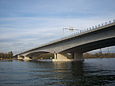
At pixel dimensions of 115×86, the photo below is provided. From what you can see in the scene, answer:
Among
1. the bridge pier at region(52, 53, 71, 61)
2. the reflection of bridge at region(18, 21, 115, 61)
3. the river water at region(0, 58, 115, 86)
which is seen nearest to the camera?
the river water at region(0, 58, 115, 86)

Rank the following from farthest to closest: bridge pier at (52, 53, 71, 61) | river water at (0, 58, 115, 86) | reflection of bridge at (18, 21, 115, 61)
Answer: bridge pier at (52, 53, 71, 61), reflection of bridge at (18, 21, 115, 61), river water at (0, 58, 115, 86)

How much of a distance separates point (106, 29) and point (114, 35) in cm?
279

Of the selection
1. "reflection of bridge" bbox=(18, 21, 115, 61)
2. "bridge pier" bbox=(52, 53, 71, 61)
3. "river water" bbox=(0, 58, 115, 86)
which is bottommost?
"river water" bbox=(0, 58, 115, 86)

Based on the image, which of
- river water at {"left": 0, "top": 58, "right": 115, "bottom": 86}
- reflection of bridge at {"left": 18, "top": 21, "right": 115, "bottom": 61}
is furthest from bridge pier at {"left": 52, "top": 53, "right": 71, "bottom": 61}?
river water at {"left": 0, "top": 58, "right": 115, "bottom": 86}

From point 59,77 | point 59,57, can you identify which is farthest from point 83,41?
point 59,77

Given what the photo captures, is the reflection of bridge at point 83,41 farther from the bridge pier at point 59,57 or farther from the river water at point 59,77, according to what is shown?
the river water at point 59,77

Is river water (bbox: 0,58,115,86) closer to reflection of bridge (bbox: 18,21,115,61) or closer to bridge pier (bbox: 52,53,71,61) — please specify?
reflection of bridge (bbox: 18,21,115,61)

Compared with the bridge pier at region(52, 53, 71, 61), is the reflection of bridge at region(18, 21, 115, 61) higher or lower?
higher

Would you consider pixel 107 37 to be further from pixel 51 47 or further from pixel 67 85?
pixel 51 47

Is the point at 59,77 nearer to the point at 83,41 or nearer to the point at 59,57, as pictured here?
the point at 83,41

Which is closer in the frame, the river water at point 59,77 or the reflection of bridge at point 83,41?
the river water at point 59,77

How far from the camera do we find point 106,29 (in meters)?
46.3

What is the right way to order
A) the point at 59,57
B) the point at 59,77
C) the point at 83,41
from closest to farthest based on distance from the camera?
1. the point at 59,77
2. the point at 83,41
3. the point at 59,57

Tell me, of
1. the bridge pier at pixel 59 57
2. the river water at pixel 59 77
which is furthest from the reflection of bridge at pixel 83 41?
the river water at pixel 59 77
